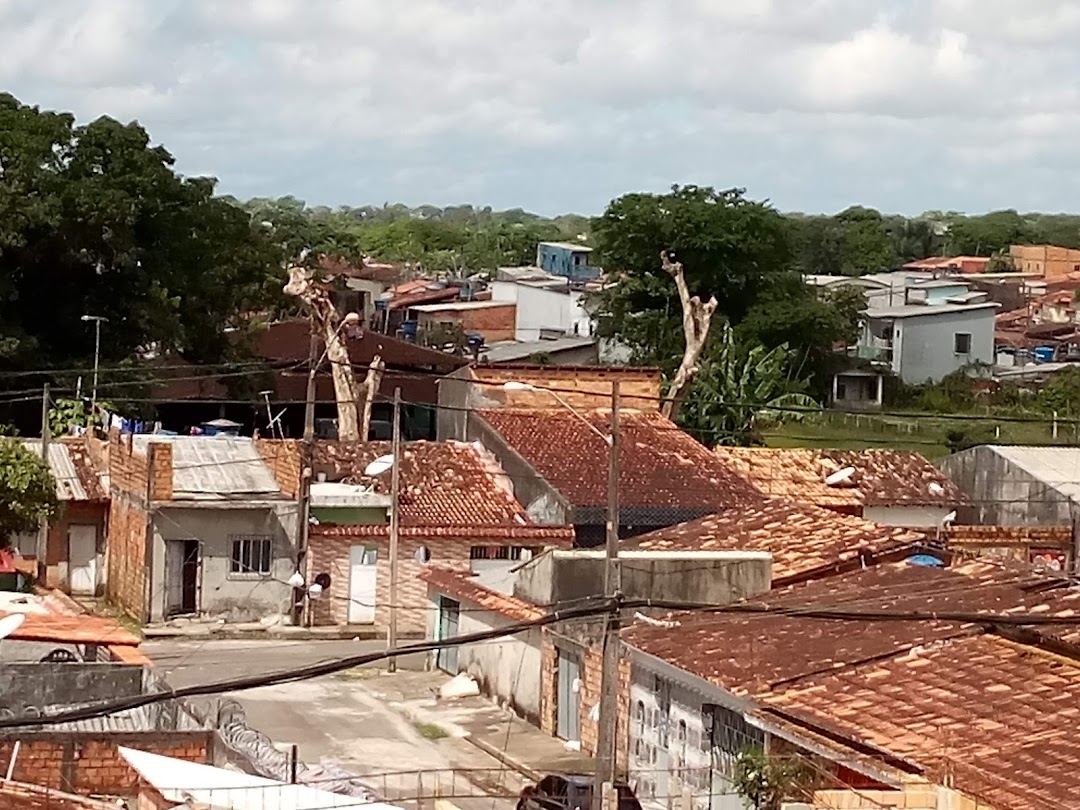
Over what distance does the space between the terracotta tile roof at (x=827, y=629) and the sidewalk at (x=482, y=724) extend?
177cm

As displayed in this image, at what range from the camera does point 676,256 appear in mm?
57531

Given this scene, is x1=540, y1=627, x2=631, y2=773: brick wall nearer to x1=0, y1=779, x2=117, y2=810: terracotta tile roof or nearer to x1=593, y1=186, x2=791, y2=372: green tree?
x1=0, y1=779, x2=117, y2=810: terracotta tile roof

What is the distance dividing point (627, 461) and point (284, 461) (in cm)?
612

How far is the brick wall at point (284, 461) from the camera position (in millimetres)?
33594

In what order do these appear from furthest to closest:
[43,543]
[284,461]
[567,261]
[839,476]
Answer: [567,261]
[839,476]
[284,461]
[43,543]

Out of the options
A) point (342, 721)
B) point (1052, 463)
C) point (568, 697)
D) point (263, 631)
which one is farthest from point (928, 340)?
point (568, 697)

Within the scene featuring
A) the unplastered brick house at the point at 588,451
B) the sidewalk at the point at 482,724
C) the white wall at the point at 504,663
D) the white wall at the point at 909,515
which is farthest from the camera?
the white wall at the point at 909,515

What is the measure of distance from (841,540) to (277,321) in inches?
1660

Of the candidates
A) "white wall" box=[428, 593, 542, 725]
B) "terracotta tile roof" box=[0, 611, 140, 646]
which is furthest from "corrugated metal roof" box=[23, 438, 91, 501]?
"terracotta tile roof" box=[0, 611, 140, 646]

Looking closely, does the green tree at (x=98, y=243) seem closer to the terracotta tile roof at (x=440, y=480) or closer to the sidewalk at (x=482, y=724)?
the terracotta tile roof at (x=440, y=480)

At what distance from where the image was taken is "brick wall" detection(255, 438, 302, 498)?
33.6 meters

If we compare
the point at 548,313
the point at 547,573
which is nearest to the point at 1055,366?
the point at 548,313

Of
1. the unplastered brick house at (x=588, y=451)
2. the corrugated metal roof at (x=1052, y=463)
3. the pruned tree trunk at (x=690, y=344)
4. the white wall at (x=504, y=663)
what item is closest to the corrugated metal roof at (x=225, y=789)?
the white wall at (x=504, y=663)

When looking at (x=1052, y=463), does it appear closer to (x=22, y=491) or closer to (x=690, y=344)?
(x=690, y=344)
